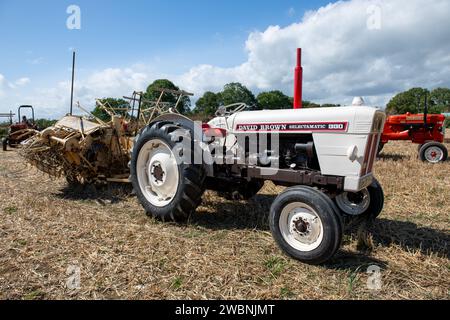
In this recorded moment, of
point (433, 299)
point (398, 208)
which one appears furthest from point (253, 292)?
point (398, 208)

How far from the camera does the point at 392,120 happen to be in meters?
10.6

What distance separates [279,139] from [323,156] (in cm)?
58

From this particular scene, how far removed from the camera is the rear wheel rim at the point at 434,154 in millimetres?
9320

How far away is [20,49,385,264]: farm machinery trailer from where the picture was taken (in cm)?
326

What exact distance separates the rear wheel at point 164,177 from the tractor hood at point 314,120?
2.56ft

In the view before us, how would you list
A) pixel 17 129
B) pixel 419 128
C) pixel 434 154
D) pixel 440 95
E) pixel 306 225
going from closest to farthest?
pixel 306 225, pixel 434 154, pixel 419 128, pixel 17 129, pixel 440 95

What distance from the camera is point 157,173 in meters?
4.62

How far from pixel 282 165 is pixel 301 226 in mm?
843

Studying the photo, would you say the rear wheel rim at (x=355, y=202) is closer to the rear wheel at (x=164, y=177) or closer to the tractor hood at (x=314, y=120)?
the tractor hood at (x=314, y=120)

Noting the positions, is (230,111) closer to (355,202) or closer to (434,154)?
(355,202)

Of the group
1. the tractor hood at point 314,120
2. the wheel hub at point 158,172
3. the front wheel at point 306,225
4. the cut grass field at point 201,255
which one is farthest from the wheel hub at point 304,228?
the wheel hub at point 158,172

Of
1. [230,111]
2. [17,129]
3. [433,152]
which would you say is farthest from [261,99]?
[230,111]

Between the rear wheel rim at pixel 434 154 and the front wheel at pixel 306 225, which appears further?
the rear wheel rim at pixel 434 154
